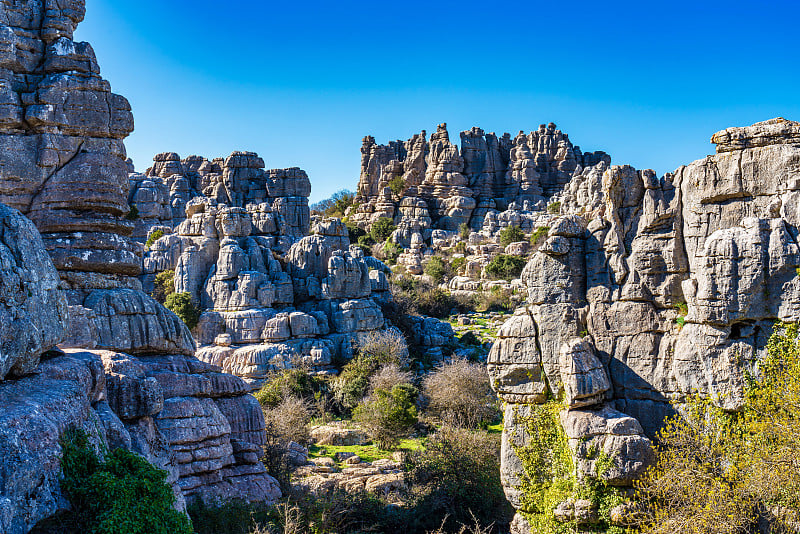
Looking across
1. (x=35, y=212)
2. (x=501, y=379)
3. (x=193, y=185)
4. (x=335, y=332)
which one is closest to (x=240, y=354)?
(x=335, y=332)

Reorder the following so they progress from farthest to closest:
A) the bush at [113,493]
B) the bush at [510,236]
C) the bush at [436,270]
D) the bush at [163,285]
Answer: the bush at [510,236]
the bush at [436,270]
the bush at [163,285]
the bush at [113,493]

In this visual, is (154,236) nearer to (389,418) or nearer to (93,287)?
(389,418)

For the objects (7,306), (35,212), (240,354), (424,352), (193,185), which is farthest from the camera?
(193,185)

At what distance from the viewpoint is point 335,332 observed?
1315 inches

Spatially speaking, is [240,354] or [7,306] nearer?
[7,306]

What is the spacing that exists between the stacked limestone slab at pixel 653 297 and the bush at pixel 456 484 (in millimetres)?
2623

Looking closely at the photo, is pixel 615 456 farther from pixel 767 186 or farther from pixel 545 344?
pixel 767 186

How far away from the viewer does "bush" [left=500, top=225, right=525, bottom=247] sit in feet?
184

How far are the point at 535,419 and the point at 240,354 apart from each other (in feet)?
64.3

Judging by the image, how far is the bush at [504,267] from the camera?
162 ft

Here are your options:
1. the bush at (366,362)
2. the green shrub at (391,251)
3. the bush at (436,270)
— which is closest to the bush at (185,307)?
the bush at (366,362)

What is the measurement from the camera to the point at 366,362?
3038cm

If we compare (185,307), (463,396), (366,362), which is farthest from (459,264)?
(463,396)

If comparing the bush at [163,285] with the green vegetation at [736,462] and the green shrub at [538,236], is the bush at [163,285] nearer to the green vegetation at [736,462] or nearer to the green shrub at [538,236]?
the green shrub at [538,236]
